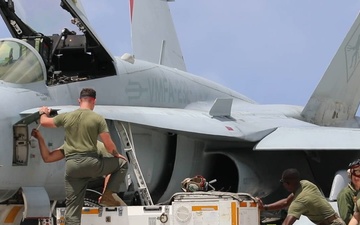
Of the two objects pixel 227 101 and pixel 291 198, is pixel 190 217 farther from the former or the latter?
pixel 227 101

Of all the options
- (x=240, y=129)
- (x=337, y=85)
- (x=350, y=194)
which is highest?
(x=337, y=85)

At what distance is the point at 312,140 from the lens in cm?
950

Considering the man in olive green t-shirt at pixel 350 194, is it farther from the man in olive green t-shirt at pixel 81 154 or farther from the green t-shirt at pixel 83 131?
the green t-shirt at pixel 83 131

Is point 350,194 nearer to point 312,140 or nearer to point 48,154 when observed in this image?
point 48,154

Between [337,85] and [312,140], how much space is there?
3414 millimetres

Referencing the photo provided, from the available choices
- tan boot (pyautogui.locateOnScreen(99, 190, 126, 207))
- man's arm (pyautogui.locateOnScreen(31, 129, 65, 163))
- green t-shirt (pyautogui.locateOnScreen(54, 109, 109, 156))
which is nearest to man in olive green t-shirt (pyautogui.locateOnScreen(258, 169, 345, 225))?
tan boot (pyautogui.locateOnScreen(99, 190, 126, 207))

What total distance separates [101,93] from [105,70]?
44 centimetres

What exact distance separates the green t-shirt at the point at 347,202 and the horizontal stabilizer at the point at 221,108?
159 inches

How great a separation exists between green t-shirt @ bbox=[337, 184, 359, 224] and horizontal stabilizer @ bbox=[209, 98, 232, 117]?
4037 millimetres

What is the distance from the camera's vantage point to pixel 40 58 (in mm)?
8086

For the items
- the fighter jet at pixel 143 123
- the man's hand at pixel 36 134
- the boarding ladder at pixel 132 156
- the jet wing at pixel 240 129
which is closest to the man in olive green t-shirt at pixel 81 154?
the man's hand at pixel 36 134

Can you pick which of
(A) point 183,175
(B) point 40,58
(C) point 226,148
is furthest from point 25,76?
(C) point 226,148

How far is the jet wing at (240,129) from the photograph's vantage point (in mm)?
8409

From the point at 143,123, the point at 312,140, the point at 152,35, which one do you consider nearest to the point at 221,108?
the point at 312,140
